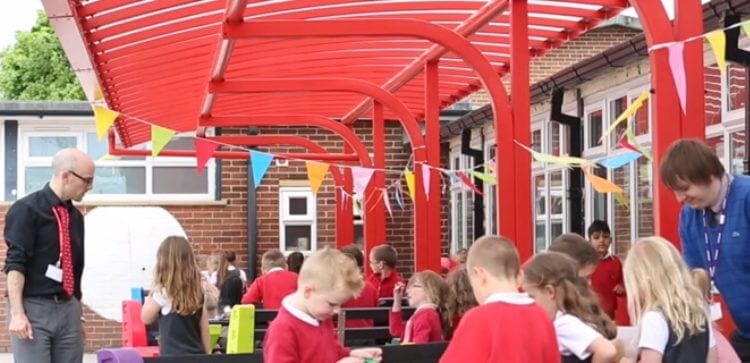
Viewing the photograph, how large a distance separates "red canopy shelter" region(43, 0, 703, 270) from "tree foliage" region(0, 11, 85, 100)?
41.2m

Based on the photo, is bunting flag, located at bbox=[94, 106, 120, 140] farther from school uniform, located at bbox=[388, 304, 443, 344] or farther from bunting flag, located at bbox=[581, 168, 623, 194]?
school uniform, located at bbox=[388, 304, 443, 344]

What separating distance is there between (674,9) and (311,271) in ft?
7.33

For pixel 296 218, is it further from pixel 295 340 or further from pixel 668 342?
pixel 668 342

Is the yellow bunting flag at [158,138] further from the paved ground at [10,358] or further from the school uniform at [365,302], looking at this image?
the paved ground at [10,358]

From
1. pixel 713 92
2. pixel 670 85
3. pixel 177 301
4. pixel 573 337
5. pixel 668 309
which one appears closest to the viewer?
pixel 668 309

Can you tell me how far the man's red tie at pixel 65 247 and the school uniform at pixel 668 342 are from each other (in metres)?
3.06

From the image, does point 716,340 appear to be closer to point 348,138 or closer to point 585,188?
point 585,188

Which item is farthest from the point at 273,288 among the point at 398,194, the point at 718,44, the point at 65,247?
the point at 398,194

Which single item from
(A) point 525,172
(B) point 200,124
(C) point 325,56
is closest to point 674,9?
(A) point 525,172

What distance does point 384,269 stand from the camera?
42.9ft

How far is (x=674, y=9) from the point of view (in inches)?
257

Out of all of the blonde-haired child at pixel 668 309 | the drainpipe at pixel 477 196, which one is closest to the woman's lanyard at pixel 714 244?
the blonde-haired child at pixel 668 309

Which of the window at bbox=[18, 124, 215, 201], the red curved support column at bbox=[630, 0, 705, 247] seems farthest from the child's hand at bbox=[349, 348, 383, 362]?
the window at bbox=[18, 124, 215, 201]

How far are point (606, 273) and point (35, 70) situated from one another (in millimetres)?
50956
